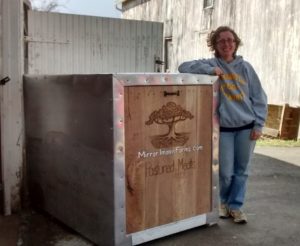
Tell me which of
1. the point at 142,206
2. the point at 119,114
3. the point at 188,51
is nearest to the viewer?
the point at 119,114

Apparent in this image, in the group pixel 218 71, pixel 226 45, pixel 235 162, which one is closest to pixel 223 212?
pixel 235 162

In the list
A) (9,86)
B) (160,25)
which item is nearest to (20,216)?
(9,86)

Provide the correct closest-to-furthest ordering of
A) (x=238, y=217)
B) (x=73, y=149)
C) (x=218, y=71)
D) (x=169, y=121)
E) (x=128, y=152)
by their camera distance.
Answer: (x=128, y=152) → (x=169, y=121) → (x=73, y=149) → (x=218, y=71) → (x=238, y=217)

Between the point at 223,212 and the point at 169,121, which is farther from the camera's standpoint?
the point at 223,212

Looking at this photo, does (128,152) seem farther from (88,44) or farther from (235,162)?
(88,44)

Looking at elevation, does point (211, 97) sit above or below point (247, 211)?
above

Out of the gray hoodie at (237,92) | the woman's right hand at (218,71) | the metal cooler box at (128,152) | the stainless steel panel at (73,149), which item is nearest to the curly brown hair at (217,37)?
the gray hoodie at (237,92)

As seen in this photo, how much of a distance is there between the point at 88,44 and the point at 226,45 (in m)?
2.76

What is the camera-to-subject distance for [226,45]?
13.0ft

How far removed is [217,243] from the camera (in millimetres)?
3646

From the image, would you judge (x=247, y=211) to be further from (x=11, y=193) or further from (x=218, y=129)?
(x=11, y=193)

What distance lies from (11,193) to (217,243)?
1953 mm

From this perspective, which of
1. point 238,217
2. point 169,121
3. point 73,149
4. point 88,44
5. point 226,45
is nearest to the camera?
point 169,121

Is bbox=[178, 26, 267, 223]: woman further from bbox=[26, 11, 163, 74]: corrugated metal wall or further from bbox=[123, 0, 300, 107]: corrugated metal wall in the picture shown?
bbox=[123, 0, 300, 107]: corrugated metal wall
